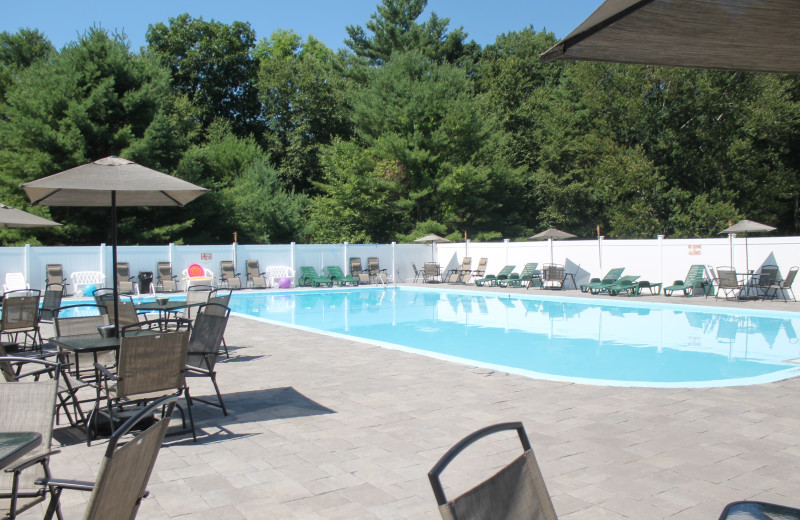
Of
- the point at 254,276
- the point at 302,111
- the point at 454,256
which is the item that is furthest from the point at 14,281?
the point at 302,111

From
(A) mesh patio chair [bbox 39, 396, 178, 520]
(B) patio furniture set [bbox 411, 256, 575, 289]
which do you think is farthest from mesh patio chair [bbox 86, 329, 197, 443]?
(B) patio furniture set [bbox 411, 256, 575, 289]

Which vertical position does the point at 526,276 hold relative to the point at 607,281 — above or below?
above

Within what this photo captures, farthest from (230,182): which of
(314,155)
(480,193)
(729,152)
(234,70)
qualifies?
(729,152)

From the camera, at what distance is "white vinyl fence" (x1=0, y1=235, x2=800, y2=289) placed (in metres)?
17.0

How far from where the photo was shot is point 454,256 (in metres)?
25.7

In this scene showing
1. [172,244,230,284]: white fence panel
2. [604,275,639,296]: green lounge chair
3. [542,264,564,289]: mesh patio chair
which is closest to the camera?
[604,275,639,296]: green lounge chair

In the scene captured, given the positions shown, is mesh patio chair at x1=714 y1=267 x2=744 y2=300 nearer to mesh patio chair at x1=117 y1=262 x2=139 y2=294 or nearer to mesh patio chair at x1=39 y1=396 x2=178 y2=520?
mesh patio chair at x1=39 y1=396 x2=178 y2=520

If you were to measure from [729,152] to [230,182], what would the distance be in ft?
79.6

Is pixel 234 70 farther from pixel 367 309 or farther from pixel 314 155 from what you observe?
pixel 367 309

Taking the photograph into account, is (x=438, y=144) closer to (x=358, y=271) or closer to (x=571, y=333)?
(x=358, y=271)

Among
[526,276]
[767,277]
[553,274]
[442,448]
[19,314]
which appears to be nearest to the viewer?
[442,448]

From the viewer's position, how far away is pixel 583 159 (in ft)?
103

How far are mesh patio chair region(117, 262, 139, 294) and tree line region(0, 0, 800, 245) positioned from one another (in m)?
5.65

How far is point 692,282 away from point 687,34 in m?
16.5
